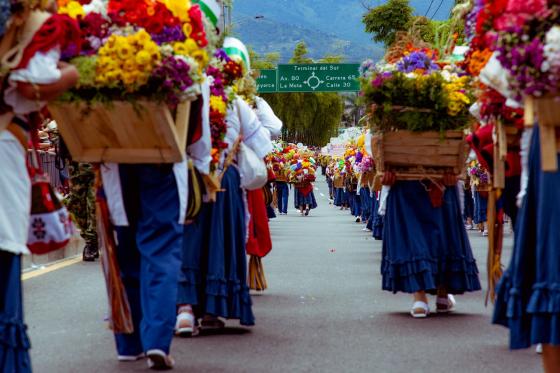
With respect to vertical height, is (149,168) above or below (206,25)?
below

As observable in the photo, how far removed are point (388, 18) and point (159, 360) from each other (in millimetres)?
43129

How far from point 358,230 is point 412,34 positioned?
1682 centimetres

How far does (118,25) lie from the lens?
612 cm

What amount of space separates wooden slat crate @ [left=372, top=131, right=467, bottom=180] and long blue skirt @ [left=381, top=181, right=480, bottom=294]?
0.80 ft

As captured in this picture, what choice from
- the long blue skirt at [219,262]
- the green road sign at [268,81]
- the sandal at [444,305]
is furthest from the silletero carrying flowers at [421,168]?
the green road sign at [268,81]

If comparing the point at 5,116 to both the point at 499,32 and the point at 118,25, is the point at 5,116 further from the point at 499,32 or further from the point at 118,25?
the point at 499,32

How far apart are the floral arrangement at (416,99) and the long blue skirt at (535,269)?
3429 mm

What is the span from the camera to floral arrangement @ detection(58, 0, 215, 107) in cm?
580

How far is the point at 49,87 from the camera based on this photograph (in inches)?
191

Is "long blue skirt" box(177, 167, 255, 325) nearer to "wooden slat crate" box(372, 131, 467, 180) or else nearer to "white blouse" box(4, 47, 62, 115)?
"wooden slat crate" box(372, 131, 467, 180)

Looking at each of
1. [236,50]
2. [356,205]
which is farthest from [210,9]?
[356,205]

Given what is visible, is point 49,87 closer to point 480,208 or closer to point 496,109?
point 496,109

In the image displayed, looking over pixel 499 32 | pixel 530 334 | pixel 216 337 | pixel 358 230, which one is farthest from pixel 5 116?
pixel 358 230

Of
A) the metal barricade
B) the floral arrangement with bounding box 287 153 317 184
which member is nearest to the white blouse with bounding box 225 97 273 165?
the metal barricade
